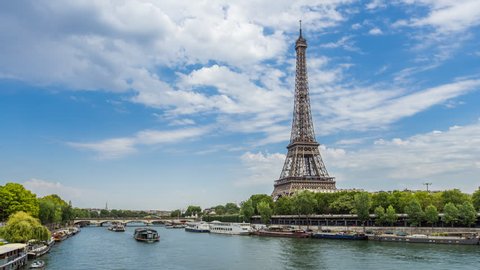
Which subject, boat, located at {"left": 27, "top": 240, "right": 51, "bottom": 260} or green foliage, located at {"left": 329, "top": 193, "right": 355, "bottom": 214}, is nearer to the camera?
boat, located at {"left": 27, "top": 240, "right": 51, "bottom": 260}

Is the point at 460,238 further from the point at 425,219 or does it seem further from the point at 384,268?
the point at 384,268

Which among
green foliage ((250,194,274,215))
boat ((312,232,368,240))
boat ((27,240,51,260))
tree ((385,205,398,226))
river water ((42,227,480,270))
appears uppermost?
green foliage ((250,194,274,215))

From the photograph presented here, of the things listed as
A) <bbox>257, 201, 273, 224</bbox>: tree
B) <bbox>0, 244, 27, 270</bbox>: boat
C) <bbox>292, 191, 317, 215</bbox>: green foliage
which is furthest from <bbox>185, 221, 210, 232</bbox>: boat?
<bbox>0, 244, 27, 270</bbox>: boat

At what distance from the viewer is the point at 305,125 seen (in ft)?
419

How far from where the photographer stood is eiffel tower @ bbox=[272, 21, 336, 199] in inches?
4764

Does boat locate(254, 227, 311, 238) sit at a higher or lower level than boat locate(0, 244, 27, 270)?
higher

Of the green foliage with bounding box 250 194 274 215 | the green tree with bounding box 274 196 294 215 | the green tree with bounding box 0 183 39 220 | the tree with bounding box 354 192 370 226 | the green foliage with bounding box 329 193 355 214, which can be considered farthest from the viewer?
the green foliage with bounding box 250 194 274 215

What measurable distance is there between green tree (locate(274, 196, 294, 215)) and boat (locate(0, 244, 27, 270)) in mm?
70938

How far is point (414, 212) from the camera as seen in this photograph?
7806 centimetres

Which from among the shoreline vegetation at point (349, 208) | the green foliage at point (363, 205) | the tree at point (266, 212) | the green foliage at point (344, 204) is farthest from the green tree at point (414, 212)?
the tree at point (266, 212)

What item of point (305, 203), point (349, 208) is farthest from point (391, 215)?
point (305, 203)

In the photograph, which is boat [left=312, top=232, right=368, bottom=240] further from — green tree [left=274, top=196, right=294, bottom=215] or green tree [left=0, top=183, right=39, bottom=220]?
green tree [left=0, top=183, right=39, bottom=220]

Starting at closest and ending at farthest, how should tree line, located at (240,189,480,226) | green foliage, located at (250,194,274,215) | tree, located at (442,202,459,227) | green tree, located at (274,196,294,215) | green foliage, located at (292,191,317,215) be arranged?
tree, located at (442,202,459,227), tree line, located at (240,189,480,226), green foliage, located at (292,191,317,215), green tree, located at (274,196,294,215), green foliage, located at (250,194,274,215)

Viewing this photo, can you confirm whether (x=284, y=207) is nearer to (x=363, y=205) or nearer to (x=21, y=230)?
(x=363, y=205)
